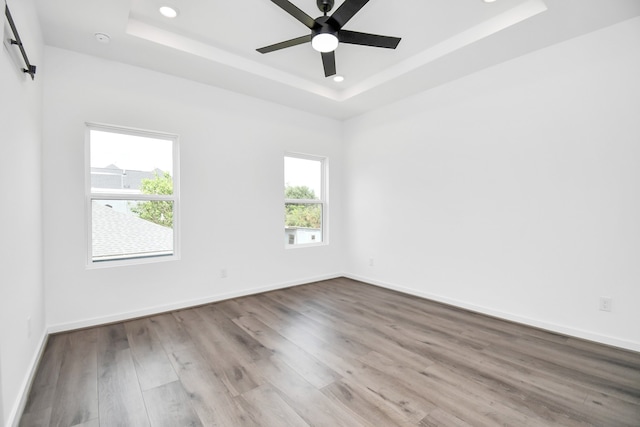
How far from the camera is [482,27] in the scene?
8.80 ft

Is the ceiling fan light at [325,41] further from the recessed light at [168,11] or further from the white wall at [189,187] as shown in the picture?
the white wall at [189,187]

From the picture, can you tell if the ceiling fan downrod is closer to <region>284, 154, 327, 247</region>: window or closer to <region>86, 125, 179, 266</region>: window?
<region>86, 125, 179, 266</region>: window

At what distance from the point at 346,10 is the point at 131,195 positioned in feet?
9.14

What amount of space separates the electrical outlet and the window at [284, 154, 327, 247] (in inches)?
135

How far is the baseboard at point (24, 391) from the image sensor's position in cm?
156

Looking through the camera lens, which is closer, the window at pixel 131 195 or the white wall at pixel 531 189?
the white wall at pixel 531 189

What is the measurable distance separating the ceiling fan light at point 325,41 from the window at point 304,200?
7.42ft

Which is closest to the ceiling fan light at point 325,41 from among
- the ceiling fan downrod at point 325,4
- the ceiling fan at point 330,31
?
the ceiling fan at point 330,31

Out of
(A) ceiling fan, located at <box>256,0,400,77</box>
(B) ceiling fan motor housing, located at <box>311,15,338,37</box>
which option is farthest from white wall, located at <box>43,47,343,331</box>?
(B) ceiling fan motor housing, located at <box>311,15,338,37</box>

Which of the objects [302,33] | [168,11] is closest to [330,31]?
[302,33]

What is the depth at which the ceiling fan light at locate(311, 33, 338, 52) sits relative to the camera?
226 centimetres

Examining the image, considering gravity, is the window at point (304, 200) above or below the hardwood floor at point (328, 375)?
above

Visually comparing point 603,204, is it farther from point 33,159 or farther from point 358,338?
point 33,159

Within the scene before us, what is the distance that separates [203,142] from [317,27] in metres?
2.04
